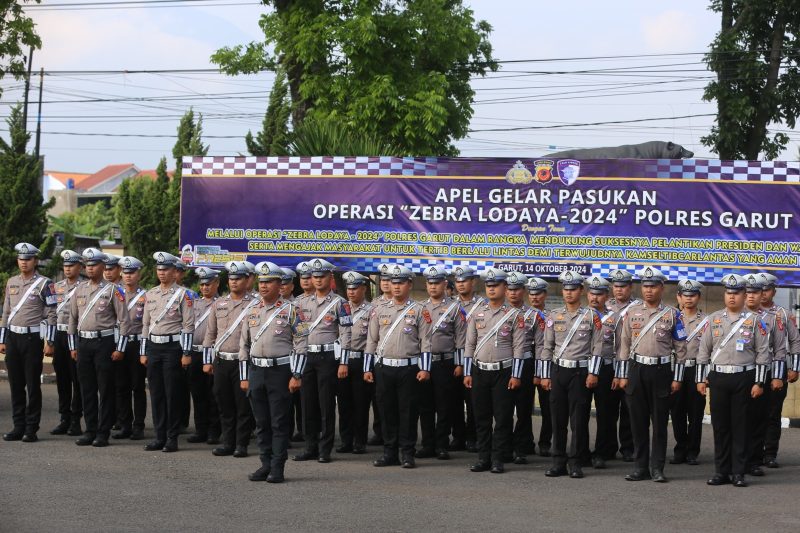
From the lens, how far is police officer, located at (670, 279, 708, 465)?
39.0ft

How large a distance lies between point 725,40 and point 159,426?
1893 centimetres

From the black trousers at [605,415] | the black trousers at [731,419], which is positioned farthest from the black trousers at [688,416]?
the black trousers at [731,419]

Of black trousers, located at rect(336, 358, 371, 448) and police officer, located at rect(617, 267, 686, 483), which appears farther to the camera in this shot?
black trousers, located at rect(336, 358, 371, 448)

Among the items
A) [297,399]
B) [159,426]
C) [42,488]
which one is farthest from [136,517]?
[297,399]

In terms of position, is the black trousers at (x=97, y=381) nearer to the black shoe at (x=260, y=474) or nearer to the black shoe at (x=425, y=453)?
the black shoe at (x=260, y=474)

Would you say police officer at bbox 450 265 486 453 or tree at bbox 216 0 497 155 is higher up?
tree at bbox 216 0 497 155

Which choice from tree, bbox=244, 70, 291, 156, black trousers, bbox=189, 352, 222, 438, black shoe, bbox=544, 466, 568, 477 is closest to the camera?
black shoe, bbox=544, 466, 568, 477

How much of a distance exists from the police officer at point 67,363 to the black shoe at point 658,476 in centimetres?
605

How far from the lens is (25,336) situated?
1267 cm

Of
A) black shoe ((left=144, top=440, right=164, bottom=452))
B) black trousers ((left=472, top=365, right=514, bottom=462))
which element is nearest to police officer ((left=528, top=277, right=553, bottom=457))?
black trousers ((left=472, top=365, right=514, bottom=462))

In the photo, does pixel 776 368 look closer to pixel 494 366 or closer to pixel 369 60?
pixel 494 366

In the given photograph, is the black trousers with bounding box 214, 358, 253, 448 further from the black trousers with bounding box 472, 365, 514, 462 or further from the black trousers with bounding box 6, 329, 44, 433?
the black trousers with bounding box 472, 365, 514, 462

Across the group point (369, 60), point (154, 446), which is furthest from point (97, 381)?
point (369, 60)

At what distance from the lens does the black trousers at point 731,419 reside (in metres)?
10.9
